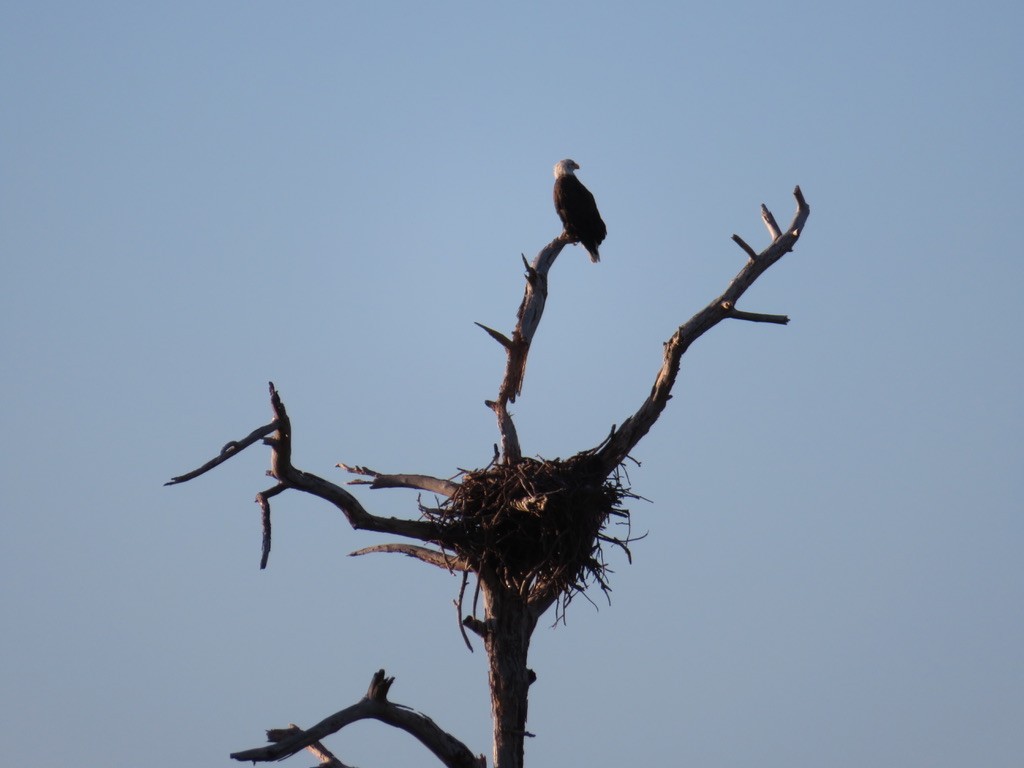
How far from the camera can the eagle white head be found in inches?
569

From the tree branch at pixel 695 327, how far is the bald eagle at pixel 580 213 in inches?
122

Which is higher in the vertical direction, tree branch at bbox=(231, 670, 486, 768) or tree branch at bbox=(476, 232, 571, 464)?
tree branch at bbox=(476, 232, 571, 464)

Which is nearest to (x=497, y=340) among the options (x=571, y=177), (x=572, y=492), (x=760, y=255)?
(x=572, y=492)

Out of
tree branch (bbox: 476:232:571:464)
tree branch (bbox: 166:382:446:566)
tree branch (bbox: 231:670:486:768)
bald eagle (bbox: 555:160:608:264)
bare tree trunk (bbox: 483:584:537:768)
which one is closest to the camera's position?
tree branch (bbox: 231:670:486:768)

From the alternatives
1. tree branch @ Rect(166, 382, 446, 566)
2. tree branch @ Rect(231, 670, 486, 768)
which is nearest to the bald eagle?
tree branch @ Rect(166, 382, 446, 566)

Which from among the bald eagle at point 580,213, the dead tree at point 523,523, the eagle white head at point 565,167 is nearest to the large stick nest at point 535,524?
the dead tree at point 523,523

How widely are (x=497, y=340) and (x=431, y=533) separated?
1247mm

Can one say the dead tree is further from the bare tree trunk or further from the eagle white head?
the eagle white head

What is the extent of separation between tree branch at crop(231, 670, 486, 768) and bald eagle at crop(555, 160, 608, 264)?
5274 millimetres

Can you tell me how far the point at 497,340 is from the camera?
8859 millimetres

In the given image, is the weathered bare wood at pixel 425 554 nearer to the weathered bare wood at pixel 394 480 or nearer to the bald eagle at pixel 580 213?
the weathered bare wood at pixel 394 480

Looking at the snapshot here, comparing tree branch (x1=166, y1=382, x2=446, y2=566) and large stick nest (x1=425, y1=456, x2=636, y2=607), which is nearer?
tree branch (x1=166, y1=382, x2=446, y2=566)

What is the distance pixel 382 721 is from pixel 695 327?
298 centimetres

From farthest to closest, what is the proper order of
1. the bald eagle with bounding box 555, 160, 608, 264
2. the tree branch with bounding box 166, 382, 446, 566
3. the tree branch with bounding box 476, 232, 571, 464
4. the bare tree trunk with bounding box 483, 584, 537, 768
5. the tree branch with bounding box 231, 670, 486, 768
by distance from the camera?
the bald eagle with bounding box 555, 160, 608, 264 < the tree branch with bounding box 476, 232, 571, 464 < the bare tree trunk with bounding box 483, 584, 537, 768 < the tree branch with bounding box 166, 382, 446, 566 < the tree branch with bounding box 231, 670, 486, 768
